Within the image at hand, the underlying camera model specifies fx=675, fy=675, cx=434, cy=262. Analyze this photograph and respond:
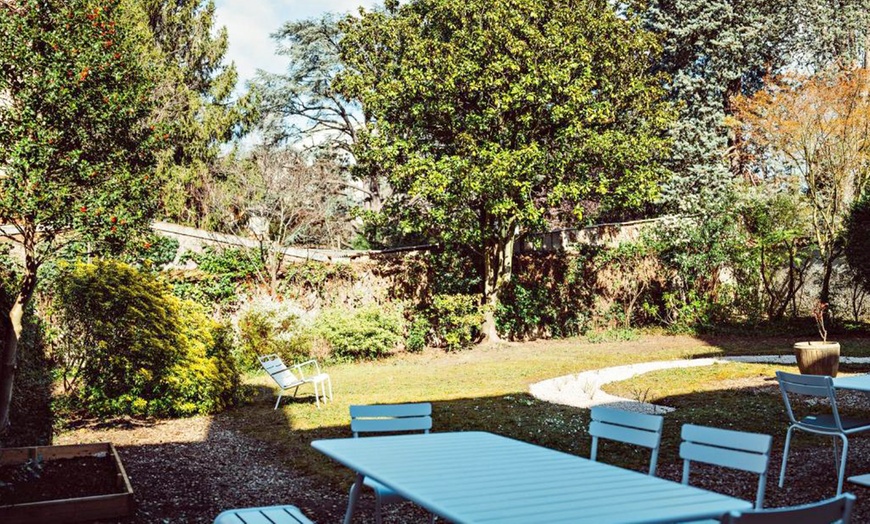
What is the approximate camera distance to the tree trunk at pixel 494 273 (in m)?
15.7

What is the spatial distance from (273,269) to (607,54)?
8792mm

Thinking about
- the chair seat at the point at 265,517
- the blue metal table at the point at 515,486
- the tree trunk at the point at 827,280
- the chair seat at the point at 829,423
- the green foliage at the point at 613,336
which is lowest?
the green foliage at the point at 613,336

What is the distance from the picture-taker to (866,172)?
51.4 feet

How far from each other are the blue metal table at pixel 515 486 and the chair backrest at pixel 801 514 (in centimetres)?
26

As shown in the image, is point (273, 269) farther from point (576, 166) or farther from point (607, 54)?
point (607, 54)

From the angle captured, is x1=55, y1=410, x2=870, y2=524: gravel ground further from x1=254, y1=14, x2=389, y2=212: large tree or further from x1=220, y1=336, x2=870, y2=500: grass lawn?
x1=254, y1=14, x2=389, y2=212: large tree

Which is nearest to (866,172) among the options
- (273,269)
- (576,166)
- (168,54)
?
(576,166)

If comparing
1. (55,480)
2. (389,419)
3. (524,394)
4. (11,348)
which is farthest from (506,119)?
(55,480)

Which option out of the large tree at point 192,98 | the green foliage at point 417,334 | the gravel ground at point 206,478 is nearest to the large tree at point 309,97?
the large tree at point 192,98

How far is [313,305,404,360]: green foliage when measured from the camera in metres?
13.8

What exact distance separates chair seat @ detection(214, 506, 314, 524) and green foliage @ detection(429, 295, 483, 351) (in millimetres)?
11741

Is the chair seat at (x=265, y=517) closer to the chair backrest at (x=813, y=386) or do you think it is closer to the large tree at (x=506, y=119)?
the chair backrest at (x=813, y=386)

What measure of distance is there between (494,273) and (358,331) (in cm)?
392

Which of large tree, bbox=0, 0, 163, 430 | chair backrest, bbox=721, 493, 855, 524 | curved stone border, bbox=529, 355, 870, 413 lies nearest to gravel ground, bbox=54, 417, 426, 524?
large tree, bbox=0, 0, 163, 430
